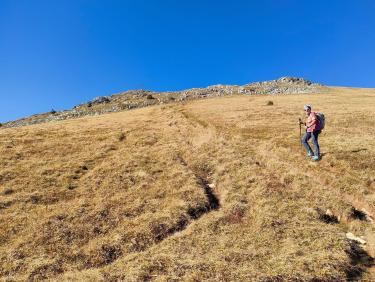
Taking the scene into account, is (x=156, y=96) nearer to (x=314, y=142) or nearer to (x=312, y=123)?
(x=312, y=123)

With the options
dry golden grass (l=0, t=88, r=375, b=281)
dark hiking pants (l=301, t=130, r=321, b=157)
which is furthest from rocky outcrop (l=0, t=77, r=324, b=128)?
dark hiking pants (l=301, t=130, r=321, b=157)

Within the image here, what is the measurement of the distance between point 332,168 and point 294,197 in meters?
5.47

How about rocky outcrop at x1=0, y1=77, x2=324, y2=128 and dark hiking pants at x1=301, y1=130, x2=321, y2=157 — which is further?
rocky outcrop at x1=0, y1=77, x2=324, y2=128

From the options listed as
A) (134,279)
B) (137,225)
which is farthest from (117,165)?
(134,279)

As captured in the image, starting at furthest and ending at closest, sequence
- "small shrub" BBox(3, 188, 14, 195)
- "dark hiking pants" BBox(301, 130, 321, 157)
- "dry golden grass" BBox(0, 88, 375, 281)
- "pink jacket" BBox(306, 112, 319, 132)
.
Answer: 1. "pink jacket" BBox(306, 112, 319, 132)
2. "dark hiking pants" BBox(301, 130, 321, 157)
3. "small shrub" BBox(3, 188, 14, 195)
4. "dry golden grass" BBox(0, 88, 375, 281)

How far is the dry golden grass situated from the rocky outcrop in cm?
3144

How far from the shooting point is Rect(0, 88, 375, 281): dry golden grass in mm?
13102

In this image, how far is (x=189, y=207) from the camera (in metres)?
18.1

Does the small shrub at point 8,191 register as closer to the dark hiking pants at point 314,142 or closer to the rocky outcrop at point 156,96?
the dark hiking pants at point 314,142

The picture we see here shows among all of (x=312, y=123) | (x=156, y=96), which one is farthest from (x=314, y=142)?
(x=156, y=96)

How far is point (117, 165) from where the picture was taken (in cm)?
2542

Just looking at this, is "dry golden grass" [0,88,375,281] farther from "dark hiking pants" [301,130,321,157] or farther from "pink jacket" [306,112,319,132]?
"pink jacket" [306,112,319,132]

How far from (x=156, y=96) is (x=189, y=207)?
195 feet

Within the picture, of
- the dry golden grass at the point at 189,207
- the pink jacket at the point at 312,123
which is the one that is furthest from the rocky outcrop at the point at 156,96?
the pink jacket at the point at 312,123
